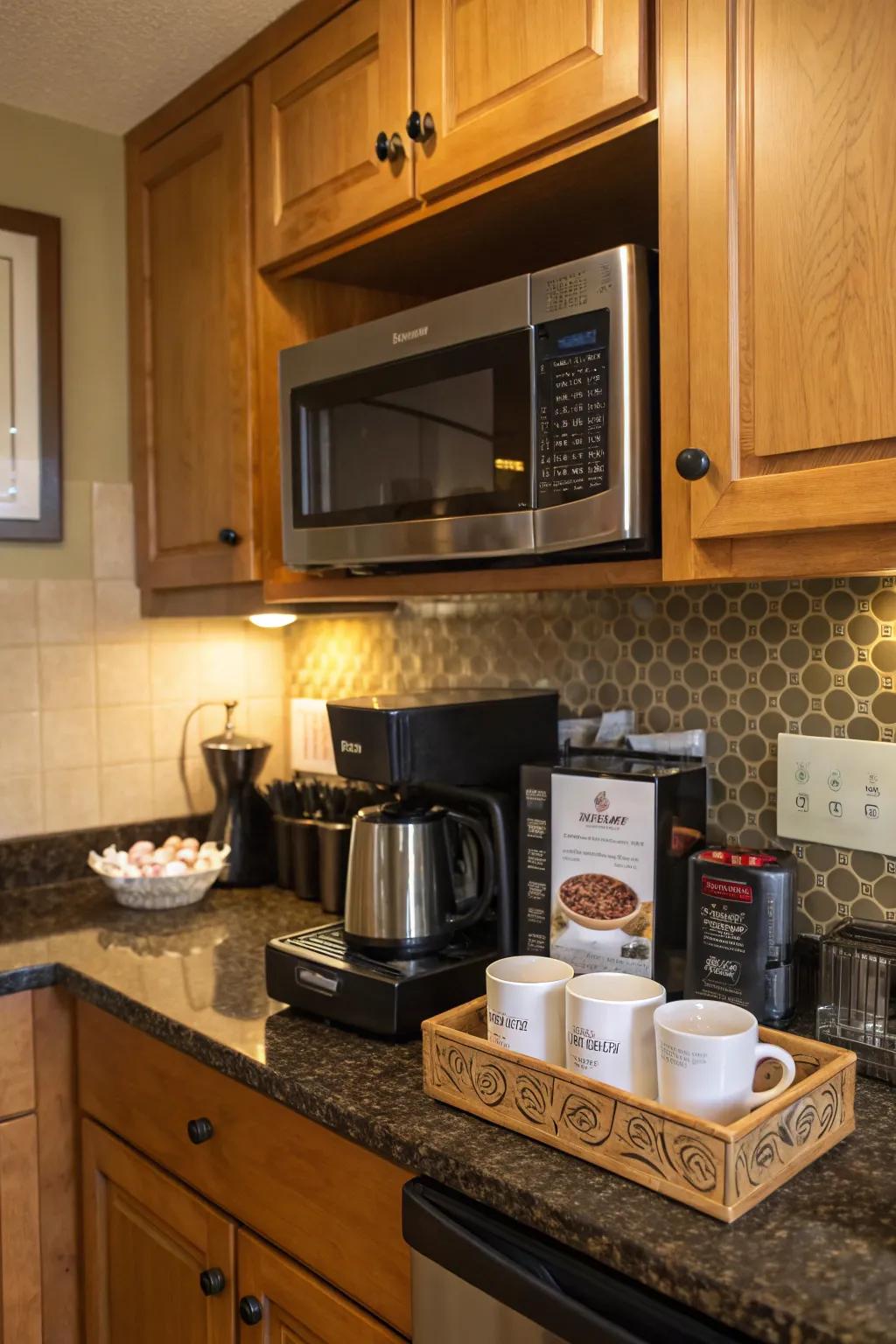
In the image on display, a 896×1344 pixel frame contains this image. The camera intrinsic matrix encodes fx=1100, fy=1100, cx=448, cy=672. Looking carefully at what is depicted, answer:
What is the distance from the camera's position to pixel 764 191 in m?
1.01

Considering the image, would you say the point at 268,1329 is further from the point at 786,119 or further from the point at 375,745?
the point at 786,119

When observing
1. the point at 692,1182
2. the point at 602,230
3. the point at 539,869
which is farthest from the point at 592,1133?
the point at 602,230

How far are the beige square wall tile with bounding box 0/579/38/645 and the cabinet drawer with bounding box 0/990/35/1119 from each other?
67 centimetres

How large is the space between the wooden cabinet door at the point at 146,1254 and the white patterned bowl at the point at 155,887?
1.23 feet

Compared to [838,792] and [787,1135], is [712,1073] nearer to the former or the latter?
[787,1135]

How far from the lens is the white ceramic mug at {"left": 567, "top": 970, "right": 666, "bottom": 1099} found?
0.98 m

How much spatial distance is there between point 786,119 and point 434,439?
526 mm

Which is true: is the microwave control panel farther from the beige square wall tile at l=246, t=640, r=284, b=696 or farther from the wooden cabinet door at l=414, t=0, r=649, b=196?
the beige square wall tile at l=246, t=640, r=284, b=696

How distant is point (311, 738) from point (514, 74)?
128cm

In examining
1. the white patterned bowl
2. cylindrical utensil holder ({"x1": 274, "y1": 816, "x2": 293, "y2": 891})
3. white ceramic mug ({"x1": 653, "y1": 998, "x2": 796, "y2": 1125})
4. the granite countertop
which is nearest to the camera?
the granite countertop

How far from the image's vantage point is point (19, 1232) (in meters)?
1.57

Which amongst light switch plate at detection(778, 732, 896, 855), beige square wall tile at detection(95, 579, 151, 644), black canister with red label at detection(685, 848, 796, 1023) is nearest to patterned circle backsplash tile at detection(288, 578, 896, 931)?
light switch plate at detection(778, 732, 896, 855)

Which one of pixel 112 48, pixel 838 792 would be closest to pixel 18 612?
pixel 112 48

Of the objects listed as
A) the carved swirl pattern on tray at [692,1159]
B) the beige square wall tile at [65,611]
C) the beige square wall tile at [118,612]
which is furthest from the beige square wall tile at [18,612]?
the carved swirl pattern on tray at [692,1159]
